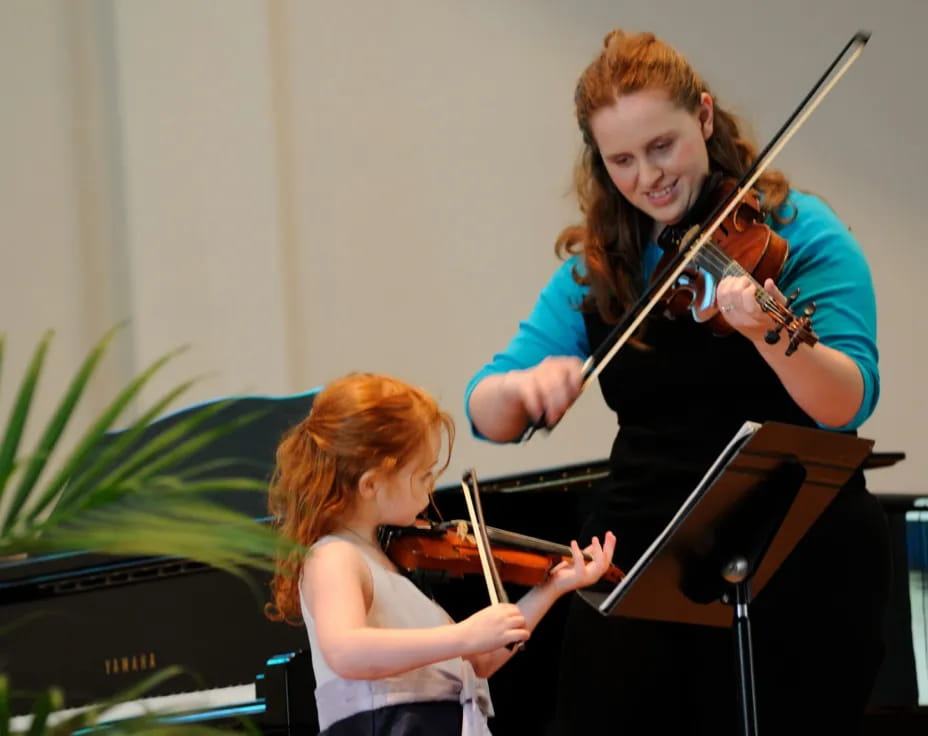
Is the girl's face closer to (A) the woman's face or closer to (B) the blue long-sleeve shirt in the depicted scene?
(B) the blue long-sleeve shirt

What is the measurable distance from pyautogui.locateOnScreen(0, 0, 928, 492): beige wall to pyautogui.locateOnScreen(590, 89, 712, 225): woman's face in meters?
2.15

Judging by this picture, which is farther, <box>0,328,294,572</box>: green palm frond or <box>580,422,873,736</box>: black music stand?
<box>580,422,873,736</box>: black music stand

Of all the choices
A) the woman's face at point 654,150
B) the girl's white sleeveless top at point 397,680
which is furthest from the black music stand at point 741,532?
the woman's face at point 654,150

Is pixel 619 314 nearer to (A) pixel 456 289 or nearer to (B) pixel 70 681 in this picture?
(B) pixel 70 681

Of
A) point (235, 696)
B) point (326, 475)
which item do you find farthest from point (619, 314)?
point (235, 696)

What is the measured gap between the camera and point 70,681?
95.5 inches

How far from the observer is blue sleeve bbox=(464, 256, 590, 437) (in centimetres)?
200

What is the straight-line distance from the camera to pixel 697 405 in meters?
1.82

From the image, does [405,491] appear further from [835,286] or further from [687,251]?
[835,286]

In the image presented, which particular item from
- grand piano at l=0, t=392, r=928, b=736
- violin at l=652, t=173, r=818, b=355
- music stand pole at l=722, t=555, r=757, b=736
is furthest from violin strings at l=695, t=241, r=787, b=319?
grand piano at l=0, t=392, r=928, b=736

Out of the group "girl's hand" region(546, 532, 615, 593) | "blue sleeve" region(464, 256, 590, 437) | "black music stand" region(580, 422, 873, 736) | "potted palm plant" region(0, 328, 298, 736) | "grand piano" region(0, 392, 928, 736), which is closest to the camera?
"potted palm plant" region(0, 328, 298, 736)

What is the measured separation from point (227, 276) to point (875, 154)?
70.6 inches

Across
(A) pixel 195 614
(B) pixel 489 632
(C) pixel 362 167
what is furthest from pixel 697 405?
(C) pixel 362 167

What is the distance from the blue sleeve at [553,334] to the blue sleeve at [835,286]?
0.96ft
